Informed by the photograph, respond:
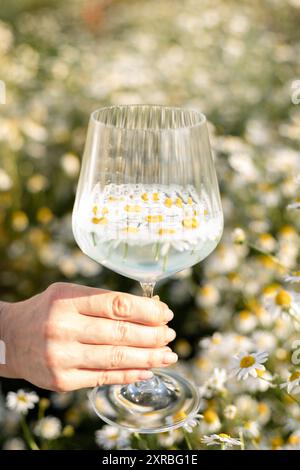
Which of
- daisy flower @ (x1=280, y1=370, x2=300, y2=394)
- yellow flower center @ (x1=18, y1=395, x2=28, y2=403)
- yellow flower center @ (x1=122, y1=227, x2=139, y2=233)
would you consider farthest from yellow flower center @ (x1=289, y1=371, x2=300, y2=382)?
yellow flower center @ (x1=18, y1=395, x2=28, y2=403)

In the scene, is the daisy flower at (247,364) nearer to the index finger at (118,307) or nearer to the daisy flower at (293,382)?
the daisy flower at (293,382)

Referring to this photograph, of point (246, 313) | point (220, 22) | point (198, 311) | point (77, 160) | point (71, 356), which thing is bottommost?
point (198, 311)

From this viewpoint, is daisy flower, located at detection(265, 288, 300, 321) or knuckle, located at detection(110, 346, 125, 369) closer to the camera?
knuckle, located at detection(110, 346, 125, 369)

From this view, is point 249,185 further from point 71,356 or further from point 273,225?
point 71,356

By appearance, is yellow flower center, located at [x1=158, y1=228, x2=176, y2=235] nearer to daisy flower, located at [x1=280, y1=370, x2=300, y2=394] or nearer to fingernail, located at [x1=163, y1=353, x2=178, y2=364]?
fingernail, located at [x1=163, y1=353, x2=178, y2=364]

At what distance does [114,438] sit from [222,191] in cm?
104

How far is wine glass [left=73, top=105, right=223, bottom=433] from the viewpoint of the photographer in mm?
811

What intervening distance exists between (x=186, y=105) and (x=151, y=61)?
0.58 metres

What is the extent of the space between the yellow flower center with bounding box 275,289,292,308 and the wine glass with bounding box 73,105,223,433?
0.26 meters

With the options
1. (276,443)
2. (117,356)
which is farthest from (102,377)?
(276,443)

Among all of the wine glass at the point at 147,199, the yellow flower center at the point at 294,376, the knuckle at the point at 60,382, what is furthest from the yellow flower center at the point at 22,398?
the yellow flower center at the point at 294,376

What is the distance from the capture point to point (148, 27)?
351 centimetres

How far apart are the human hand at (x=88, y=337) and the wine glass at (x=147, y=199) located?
6cm
